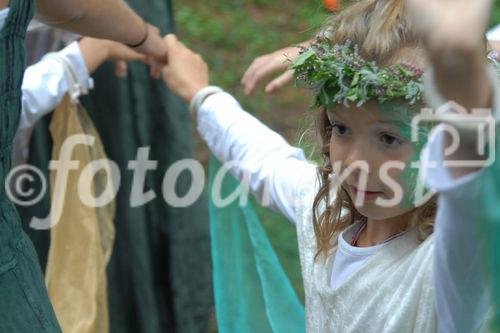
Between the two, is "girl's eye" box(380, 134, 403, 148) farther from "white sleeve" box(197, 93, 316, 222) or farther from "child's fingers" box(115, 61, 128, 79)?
"child's fingers" box(115, 61, 128, 79)

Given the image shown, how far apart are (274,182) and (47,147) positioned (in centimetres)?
99

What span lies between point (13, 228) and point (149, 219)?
1373 mm

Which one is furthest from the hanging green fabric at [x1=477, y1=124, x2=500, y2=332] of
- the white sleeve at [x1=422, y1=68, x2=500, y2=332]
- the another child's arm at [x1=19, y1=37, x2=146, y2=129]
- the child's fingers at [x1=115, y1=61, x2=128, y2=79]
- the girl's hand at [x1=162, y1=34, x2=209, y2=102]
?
the child's fingers at [x1=115, y1=61, x2=128, y2=79]

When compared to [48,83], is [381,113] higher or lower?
lower

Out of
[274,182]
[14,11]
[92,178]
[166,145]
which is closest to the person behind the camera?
[14,11]

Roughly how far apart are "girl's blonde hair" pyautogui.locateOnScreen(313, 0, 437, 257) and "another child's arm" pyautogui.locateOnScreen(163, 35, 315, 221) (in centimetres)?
15

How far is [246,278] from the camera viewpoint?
7.56 ft

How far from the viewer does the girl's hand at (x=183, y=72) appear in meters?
2.25

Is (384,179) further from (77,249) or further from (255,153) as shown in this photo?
(77,249)

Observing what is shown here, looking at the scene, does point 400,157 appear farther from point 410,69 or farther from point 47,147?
point 47,147

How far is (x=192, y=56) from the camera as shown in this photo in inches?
92.6

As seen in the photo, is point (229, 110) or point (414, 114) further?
point (229, 110)

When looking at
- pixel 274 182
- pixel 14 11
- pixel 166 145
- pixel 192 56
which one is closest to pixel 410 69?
pixel 274 182

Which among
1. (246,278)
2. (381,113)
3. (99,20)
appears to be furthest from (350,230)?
(99,20)
